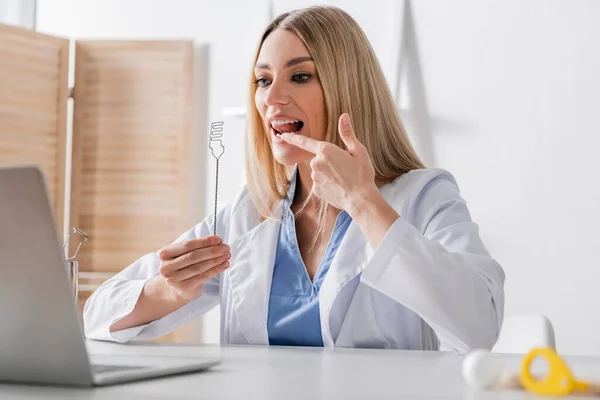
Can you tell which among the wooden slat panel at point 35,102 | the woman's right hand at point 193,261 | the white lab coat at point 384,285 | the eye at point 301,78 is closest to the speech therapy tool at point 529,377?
the white lab coat at point 384,285

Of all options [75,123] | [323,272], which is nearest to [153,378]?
[323,272]

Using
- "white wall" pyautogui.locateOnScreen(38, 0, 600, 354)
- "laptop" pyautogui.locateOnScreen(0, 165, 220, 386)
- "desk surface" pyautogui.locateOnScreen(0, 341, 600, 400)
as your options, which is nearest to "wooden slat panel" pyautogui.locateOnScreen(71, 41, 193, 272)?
"white wall" pyautogui.locateOnScreen(38, 0, 600, 354)

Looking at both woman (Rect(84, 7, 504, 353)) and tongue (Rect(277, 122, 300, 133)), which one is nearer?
woman (Rect(84, 7, 504, 353))

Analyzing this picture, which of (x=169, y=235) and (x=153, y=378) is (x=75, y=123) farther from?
(x=153, y=378)

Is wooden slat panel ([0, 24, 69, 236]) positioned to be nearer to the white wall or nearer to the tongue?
the white wall

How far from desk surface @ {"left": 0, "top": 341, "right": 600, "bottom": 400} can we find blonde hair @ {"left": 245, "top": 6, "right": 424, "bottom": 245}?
24.5 inches

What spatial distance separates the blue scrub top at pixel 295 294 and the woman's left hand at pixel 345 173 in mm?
299

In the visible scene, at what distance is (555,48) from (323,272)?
6.55 ft

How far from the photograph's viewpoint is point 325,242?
174cm

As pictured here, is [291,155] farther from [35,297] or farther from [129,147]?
[129,147]

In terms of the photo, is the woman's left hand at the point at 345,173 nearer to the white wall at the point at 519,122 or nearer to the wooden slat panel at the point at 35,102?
the white wall at the point at 519,122

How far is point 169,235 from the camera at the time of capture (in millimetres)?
3738

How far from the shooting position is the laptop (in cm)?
65

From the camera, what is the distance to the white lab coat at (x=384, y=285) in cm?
131
